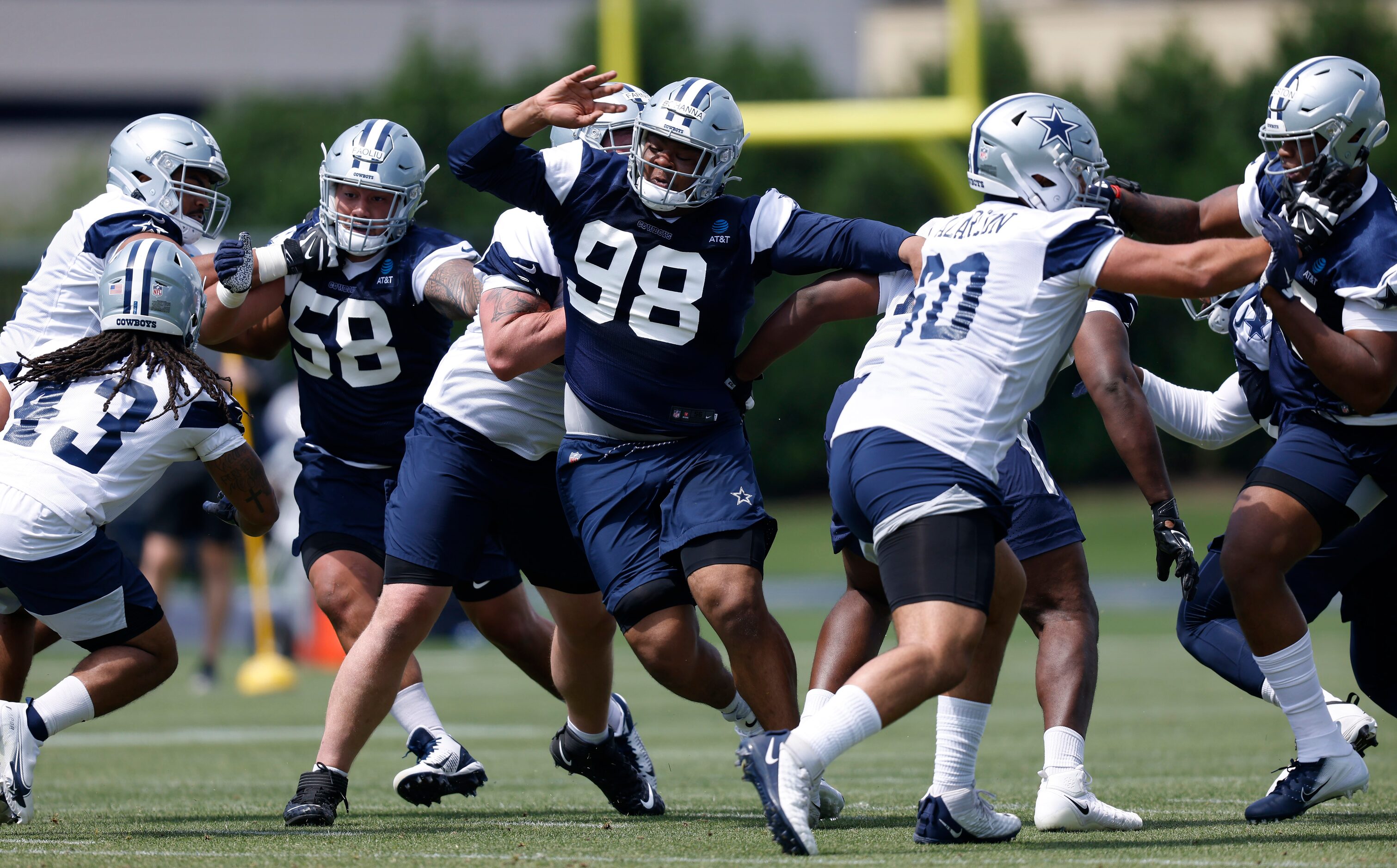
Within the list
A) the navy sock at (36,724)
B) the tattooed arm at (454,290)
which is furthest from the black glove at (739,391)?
the navy sock at (36,724)

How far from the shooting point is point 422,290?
210 inches

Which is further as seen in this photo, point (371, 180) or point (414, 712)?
point (414, 712)

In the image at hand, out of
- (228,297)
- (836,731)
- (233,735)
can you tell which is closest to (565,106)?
(228,297)

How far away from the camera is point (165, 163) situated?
553cm

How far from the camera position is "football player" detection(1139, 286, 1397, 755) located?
5.15m

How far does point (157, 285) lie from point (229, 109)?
3248 centimetres

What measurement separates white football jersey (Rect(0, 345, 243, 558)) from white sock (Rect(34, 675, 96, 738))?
44 centimetres

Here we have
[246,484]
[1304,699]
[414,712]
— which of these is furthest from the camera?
[414,712]

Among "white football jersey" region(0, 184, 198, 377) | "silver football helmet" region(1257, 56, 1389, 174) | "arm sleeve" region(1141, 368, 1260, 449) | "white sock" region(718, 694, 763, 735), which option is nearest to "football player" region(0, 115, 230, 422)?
"white football jersey" region(0, 184, 198, 377)

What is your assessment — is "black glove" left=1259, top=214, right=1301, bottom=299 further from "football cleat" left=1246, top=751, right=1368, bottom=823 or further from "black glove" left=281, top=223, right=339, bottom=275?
"black glove" left=281, top=223, right=339, bottom=275

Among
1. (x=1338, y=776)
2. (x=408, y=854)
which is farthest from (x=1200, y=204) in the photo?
(x=408, y=854)

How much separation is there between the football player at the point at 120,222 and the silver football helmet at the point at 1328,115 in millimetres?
3359

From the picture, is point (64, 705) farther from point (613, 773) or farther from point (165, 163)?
point (165, 163)

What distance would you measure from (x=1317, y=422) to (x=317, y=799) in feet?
10.2
